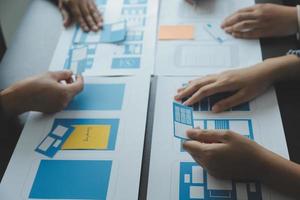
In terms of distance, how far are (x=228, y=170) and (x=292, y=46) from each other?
37 cm

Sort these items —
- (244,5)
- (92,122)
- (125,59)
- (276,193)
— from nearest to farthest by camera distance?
(276,193), (92,122), (125,59), (244,5)

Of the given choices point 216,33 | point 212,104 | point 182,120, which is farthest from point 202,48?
point 182,120

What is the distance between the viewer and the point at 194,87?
0.81 metres

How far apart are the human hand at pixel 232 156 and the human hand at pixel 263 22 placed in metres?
0.34

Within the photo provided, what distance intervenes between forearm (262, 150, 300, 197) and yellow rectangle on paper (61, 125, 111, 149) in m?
0.29

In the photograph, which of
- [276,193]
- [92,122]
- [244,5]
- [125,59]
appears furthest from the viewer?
[244,5]

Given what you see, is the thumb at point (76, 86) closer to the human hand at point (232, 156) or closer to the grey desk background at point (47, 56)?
the grey desk background at point (47, 56)

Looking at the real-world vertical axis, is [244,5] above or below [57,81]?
above

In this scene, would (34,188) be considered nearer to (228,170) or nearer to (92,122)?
(92,122)

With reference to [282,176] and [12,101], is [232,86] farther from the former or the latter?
[12,101]

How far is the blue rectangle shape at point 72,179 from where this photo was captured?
2.23 feet

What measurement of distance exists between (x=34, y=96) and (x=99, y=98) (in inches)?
5.1

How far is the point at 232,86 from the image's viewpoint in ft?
2.64

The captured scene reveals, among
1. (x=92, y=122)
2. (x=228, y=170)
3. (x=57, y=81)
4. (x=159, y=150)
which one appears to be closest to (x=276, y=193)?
(x=228, y=170)
